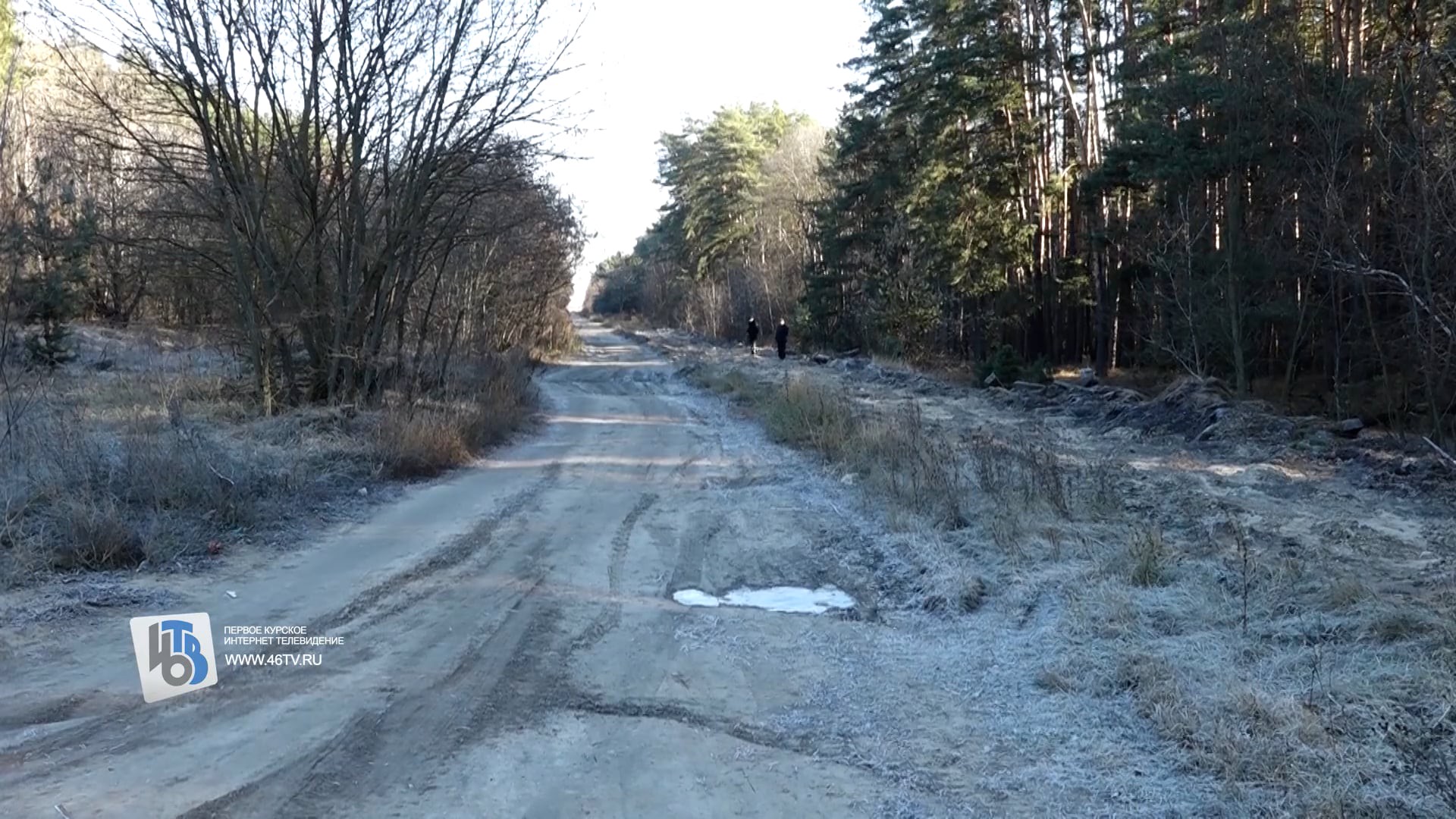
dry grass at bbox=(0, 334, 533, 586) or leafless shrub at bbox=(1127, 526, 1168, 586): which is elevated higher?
dry grass at bbox=(0, 334, 533, 586)

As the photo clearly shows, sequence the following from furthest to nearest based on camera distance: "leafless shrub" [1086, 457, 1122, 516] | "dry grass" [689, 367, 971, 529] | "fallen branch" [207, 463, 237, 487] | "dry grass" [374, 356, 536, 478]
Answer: "dry grass" [374, 356, 536, 478]
"dry grass" [689, 367, 971, 529]
"leafless shrub" [1086, 457, 1122, 516]
"fallen branch" [207, 463, 237, 487]

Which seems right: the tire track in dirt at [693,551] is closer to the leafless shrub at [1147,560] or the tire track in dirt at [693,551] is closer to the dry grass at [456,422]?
the leafless shrub at [1147,560]

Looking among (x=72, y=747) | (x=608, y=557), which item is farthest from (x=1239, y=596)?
(x=72, y=747)

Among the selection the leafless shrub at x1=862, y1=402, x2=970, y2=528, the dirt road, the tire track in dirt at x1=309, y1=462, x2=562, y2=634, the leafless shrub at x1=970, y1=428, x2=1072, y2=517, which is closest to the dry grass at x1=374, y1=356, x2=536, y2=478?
the tire track in dirt at x1=309, y1=462, x2=562, y2=634

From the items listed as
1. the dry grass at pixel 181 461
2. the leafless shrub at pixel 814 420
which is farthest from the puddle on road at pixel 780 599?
the leafless shrub at pixel 814 420

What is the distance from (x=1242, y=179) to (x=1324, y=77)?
4507 mm

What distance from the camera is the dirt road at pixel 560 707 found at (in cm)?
455

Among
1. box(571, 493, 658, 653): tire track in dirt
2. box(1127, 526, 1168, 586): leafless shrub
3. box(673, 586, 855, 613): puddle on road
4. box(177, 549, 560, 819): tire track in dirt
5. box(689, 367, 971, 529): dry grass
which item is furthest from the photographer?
box(689, 367, 971, 529): dry grass

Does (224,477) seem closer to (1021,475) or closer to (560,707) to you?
(560,707)

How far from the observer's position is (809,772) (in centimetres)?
488

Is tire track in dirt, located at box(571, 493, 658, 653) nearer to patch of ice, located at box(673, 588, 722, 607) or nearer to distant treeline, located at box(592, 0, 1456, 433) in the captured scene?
patch of ice, located at box(673, 588, 722, 607)

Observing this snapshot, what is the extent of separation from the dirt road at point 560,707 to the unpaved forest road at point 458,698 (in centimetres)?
2

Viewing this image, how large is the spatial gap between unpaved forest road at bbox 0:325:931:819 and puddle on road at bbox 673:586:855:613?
19 centimetres

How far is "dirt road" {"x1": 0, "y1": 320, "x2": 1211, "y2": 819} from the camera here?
4.55 m
